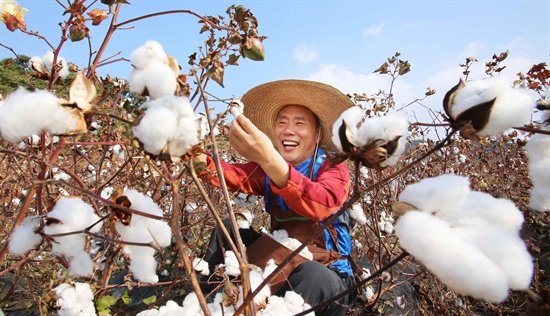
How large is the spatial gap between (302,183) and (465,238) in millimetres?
1053

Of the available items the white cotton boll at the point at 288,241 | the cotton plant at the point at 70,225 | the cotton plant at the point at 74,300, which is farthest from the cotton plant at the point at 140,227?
the white cotton boll at the point at 288,241

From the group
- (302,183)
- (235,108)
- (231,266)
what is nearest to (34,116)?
(235,108)

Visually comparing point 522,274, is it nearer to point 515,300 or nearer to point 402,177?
point 515,300

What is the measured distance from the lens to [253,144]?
4.14ft

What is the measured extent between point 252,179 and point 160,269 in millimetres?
1072

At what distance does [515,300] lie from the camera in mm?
2381

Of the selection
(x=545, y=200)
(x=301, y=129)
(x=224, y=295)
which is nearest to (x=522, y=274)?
(x=545, y=200)

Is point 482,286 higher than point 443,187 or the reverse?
the reverse

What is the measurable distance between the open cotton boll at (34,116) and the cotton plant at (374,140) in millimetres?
527

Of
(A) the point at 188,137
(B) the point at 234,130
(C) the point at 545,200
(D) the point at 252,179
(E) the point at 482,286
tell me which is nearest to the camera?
(E) the point at 482,286

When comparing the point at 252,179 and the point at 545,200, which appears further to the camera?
the point at 252,179

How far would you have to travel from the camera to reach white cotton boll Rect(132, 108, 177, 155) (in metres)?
0.59

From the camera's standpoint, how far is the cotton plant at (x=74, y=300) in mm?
1100

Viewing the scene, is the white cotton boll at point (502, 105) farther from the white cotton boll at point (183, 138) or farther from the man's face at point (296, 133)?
the man's face at point (296, 133)
